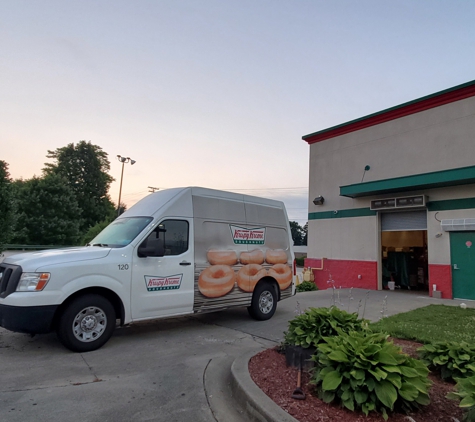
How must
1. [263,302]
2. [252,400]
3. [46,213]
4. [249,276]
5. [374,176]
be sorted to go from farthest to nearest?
Result: [46,213] → [374,176] → [263,302] → [249,276] → [252,400]

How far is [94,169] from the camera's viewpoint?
53875mm

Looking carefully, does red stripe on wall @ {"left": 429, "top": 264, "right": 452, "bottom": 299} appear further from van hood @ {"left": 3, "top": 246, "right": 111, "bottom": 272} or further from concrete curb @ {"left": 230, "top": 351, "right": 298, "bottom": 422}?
van hood @ {"left": 3, "top": 246, "right": 111, "bottom": 272}

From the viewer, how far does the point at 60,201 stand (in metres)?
40.4

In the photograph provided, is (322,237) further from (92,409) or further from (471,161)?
(92,409)

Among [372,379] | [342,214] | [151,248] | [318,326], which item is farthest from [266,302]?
[342,214]

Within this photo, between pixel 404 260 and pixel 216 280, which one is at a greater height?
pixel 404 260

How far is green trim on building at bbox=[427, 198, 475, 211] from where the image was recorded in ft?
36.3

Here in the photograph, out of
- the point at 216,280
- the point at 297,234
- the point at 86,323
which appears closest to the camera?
the point at 86,323

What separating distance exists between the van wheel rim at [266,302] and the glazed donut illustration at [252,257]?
0.80 metres

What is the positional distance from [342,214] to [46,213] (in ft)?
120

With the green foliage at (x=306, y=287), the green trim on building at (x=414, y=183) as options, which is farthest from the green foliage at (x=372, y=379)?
the green foliage at (x=306, y=287)

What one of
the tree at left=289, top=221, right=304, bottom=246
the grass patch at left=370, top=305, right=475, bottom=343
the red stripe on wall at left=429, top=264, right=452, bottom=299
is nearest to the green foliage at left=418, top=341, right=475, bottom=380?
the grass patch at left=370, top=305, right=475, bottom=343

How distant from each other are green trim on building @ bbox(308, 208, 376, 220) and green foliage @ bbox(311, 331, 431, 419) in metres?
11.2

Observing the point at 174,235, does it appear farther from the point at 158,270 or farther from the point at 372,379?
the point at 372,379
